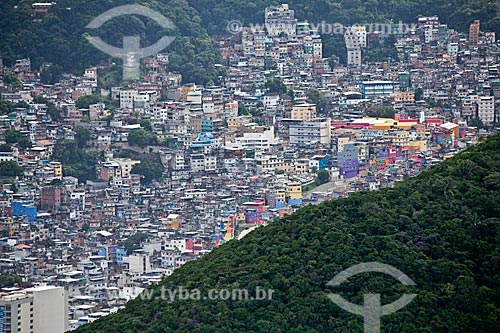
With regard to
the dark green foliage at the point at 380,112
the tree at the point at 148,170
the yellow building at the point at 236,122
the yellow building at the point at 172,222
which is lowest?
A: the yellow building at the point at 172,222

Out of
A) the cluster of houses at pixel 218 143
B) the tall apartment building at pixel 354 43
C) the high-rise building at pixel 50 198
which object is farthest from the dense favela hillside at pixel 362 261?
the tall apartment building at pixel 354 43

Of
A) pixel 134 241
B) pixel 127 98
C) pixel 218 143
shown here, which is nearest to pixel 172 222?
pixel 134 241

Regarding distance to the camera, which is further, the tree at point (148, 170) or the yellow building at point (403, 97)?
the yellow building at point (403, 97)

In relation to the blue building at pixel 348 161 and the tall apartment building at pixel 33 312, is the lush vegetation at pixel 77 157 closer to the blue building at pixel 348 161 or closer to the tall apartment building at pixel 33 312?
the blue building at pixel 348 161

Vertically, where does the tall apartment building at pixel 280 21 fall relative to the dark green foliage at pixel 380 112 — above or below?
above

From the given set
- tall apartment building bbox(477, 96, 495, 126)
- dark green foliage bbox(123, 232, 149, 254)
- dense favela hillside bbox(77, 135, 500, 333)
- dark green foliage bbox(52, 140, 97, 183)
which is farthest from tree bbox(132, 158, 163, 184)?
dense favela hillside bbox(77, 135, 500, 333)

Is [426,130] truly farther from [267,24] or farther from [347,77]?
[267,24]

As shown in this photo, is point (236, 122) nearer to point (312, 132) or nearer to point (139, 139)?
point (312, 132)
